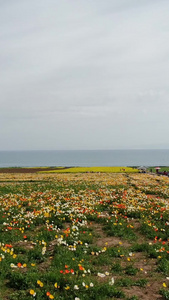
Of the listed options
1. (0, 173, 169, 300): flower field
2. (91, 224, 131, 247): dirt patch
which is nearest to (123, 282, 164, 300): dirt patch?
(0, 173, 169, 300): flower field

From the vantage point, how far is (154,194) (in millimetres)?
23141

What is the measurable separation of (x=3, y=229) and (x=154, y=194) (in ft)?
49.4

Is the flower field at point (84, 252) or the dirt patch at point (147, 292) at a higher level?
the flower field at point (84, 252)

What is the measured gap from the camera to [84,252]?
9742 mm

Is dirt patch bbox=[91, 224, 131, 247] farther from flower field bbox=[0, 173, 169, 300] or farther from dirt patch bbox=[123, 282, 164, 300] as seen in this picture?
dirt patch bbox=[123, 282, 164, 300]

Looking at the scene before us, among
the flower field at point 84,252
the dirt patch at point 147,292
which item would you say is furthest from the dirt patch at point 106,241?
the dirt patch at point 147,292

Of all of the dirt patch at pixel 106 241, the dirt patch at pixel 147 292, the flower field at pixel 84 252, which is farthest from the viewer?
the dirt patch at pixel 106 241

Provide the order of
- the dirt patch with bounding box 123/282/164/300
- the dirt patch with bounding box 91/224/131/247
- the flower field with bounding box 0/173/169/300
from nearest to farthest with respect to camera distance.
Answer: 1. the dirt patch with bounding box 123/282/164/300
2. the flower field with bounding box 0/173/169/300
3. the dirt patch with bounding box 91/224/131/247

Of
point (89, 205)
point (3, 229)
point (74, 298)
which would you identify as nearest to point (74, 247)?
point (74, 298)

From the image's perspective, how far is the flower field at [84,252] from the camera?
23.7 feet

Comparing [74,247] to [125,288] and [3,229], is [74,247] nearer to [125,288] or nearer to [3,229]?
[125,288]

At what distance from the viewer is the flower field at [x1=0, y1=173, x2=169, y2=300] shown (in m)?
7.21

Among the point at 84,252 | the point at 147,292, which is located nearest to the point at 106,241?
the point at 84,252

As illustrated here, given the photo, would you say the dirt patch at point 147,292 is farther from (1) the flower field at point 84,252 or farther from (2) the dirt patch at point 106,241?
(2) the dirt patch at point 106,241
